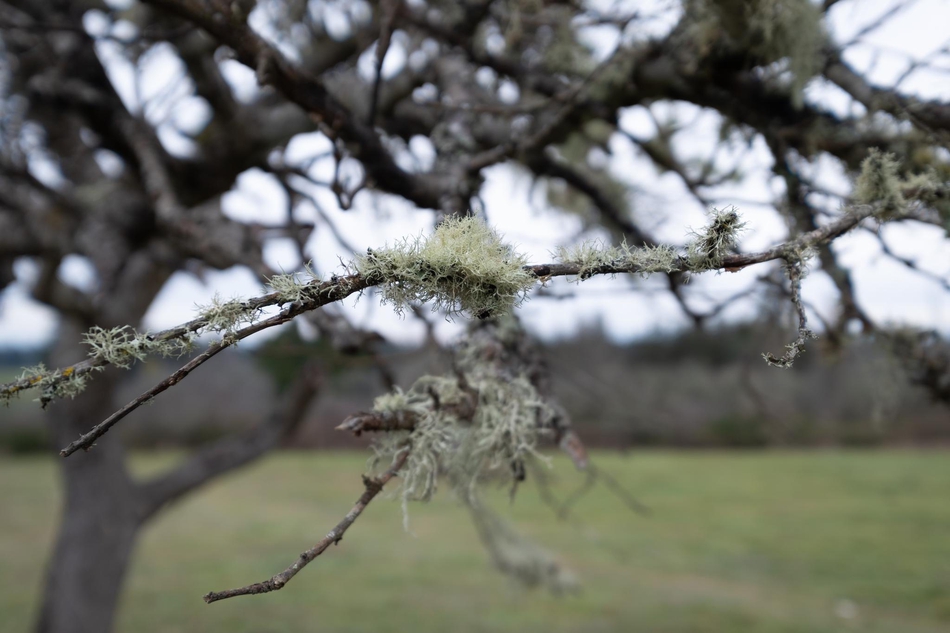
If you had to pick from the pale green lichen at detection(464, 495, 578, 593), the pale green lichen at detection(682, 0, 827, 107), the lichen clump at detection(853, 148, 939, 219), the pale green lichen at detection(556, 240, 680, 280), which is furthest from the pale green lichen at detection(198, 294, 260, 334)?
the pale green lichen at detection(464, 495, 578, 593)

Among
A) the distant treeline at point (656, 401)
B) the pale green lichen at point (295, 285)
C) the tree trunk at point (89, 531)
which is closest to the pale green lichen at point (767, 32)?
the pale green lichen at point (295, 285)

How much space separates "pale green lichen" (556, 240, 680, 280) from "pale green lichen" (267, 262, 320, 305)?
0.88 ft

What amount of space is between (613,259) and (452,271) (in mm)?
178

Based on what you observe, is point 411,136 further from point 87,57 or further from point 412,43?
point 87,57

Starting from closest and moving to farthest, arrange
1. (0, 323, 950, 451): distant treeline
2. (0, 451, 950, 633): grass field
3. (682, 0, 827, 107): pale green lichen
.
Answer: (682, 0, 827, 107): pale green lichen < (0, 451, 950, 633): grass field < (0, 323, 950, 451): distant treeline

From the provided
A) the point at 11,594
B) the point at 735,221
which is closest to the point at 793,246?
the point at 735,221

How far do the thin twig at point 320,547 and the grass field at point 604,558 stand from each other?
1.95 meters

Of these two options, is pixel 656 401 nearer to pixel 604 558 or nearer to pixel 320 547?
pixel 604 558

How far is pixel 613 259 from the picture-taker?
2.22 feet

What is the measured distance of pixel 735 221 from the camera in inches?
26.1

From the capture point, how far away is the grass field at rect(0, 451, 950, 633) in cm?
465

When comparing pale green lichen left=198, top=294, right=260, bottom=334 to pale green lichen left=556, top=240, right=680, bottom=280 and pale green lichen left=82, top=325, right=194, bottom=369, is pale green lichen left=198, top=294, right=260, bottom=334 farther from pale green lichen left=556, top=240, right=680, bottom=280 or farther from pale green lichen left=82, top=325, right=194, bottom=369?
pale green lichen left=556, top=240, right=680, bottom=280

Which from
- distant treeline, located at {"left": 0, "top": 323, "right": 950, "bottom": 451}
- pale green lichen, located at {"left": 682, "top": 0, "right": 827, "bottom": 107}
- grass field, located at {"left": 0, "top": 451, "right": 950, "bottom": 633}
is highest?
distant treeline, located at {"left": 0, "top": 323, "right": 950, "bottom": 451}

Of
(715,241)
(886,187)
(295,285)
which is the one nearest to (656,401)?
(886,187)
